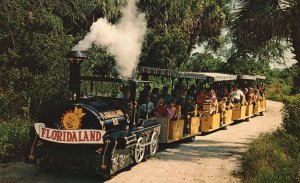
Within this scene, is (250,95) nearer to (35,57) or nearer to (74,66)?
Result: (35,57)

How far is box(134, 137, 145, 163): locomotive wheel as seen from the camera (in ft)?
30.6

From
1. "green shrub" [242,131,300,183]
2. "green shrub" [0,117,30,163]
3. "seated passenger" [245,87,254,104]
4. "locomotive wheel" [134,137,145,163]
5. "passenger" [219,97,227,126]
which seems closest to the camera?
"green shrub" [242,131,300,183]

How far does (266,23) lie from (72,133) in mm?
Result: 7261

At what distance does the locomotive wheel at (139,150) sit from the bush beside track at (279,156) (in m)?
2.45

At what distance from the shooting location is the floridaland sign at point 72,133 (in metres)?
7.96

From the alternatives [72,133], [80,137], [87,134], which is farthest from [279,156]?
[72,133]

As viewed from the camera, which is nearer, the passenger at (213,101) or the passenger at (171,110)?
the passenger at (171,110)

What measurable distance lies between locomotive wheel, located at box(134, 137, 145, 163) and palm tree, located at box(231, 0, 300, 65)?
5516mm

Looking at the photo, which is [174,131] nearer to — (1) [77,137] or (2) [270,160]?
(2) [270,160]

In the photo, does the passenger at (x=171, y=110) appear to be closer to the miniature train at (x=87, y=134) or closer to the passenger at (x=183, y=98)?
the passenger at (x=183, y=98)

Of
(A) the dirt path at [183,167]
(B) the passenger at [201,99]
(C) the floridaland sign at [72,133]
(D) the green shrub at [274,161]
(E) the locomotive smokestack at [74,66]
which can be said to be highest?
(E) the locomotive smokestack at [74,66]

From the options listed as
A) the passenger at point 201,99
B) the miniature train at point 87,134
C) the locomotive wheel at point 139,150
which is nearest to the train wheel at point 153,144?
the locomotive wheel at point 139,150

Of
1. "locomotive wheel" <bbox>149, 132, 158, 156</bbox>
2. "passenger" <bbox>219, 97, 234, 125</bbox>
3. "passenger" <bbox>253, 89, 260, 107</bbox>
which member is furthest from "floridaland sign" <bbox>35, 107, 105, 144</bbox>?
"passenger" <bbox>253, 89, 260, 107</bbox>

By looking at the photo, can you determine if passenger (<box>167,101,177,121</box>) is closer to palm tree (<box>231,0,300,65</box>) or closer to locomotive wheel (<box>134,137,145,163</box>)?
locomotive wheel (<box>134,137,145,163</box>)
